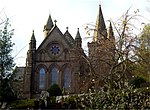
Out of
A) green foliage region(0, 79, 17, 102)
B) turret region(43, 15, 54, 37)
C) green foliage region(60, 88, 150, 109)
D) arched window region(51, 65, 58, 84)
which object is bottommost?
green foliage region(60, 88, 150, 109)

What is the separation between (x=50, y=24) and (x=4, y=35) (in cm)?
3009

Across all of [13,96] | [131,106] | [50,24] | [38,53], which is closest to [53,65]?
[38,53]

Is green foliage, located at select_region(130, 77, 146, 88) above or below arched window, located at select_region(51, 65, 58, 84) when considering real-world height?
below

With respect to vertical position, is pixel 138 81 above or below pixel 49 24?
below

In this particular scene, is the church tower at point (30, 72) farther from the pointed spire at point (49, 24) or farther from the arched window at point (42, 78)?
the pointed spire at point (49, 24)

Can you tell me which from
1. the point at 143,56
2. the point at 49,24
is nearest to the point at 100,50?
the point at 143,56

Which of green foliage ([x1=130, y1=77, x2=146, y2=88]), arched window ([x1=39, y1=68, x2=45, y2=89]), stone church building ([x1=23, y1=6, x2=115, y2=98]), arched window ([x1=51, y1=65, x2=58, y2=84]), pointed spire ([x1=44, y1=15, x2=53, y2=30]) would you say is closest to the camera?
green foliage ([x1=130, y1=77, x2=146, y2=88])

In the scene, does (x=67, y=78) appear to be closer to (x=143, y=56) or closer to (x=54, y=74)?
(x=54, y=74)

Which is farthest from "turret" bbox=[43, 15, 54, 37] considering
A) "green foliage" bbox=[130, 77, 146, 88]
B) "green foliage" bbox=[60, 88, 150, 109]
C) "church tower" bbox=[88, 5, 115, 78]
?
"green foliage" bbox=[60, 88, 150, 109]

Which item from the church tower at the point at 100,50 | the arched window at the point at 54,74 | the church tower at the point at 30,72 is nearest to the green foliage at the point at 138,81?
the church tower at the point at 100,50

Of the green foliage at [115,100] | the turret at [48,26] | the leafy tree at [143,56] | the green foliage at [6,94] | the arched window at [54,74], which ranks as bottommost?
the green foliage at [115,100]

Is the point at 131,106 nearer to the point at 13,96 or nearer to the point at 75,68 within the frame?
the point at 13,96

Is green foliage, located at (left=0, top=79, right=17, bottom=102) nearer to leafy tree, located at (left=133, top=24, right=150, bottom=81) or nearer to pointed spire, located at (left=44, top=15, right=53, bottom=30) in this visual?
leafy tree, located at (left=133, top=24, right=150, bottom=81)

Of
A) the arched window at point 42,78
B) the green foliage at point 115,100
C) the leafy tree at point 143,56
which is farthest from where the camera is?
the arched window at point 42,78
